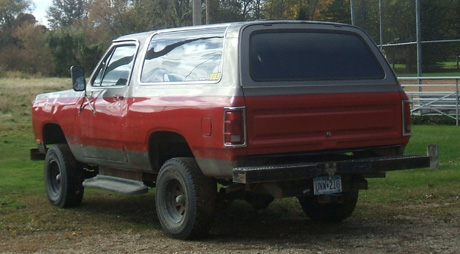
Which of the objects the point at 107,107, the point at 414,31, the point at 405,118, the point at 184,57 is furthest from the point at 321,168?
the point at 414,31

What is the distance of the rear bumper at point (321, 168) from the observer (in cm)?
699

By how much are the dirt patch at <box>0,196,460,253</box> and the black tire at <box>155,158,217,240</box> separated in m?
0.15

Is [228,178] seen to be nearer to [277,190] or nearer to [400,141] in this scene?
[277,190]

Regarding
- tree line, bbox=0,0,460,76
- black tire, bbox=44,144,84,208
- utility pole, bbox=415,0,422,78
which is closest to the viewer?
black tire, bbox=44,144,84,208

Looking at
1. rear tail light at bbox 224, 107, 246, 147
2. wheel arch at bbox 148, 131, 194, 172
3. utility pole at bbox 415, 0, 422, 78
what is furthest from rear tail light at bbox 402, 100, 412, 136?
utility pole at bbox 415, 0, 422, 78

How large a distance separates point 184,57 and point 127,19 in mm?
41654

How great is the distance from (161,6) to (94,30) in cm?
2491

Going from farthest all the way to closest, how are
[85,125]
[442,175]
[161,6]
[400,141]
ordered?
[161,6]
[442,175]
[85,125]
[400,141]

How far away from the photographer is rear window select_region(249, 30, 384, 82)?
24.7 feet

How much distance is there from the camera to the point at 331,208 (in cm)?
880

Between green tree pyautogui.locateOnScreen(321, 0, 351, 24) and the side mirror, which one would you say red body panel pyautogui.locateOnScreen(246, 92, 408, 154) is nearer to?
the side mirror

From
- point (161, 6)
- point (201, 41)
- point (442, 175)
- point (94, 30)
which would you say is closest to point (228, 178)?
point (201, 41)

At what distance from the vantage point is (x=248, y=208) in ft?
32.6

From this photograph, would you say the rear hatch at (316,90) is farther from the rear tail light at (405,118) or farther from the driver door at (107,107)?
the driver door at (107,107)
